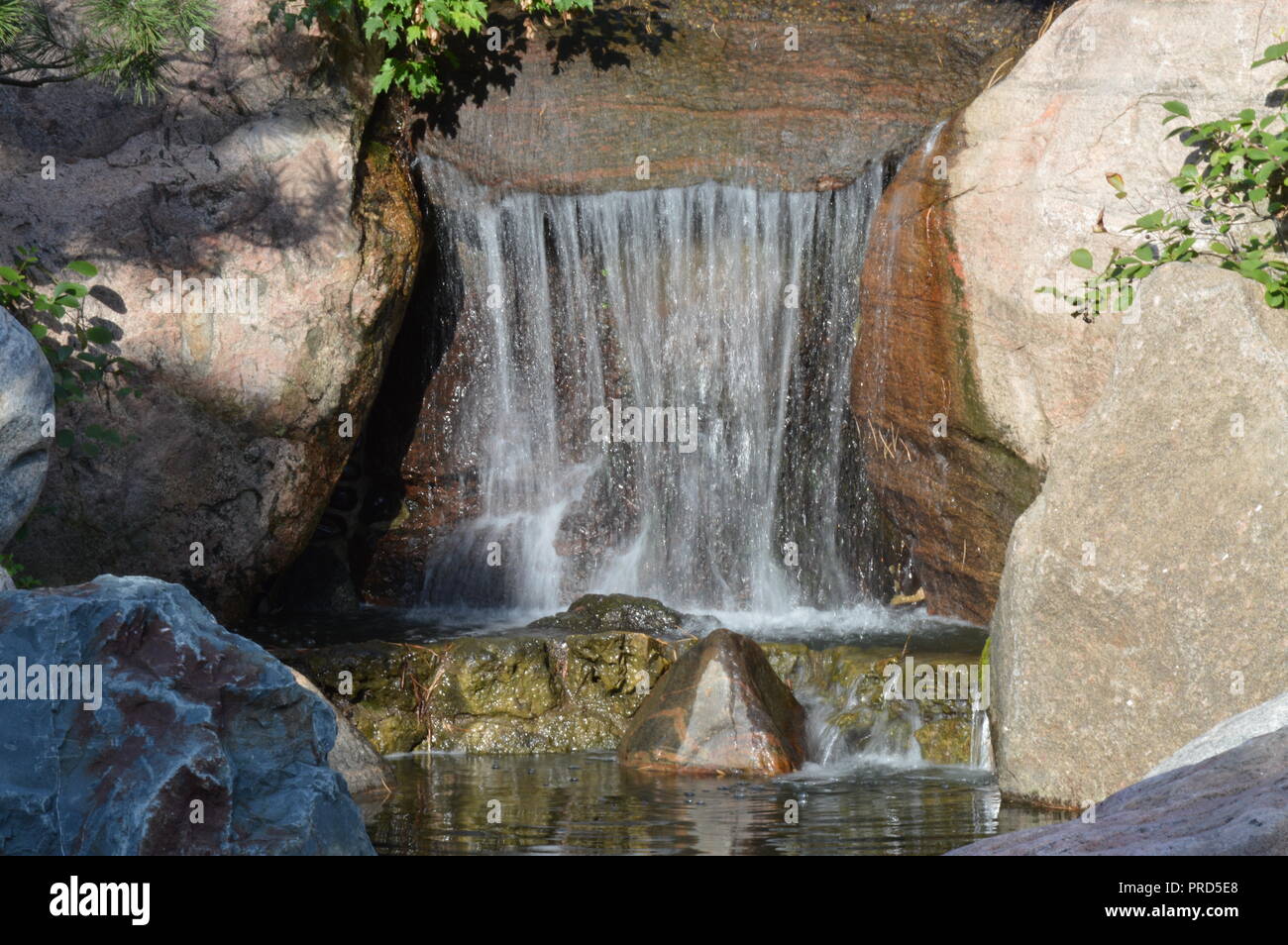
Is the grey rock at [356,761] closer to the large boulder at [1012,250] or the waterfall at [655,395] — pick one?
the waterfall at [655,395]

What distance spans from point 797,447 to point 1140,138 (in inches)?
116

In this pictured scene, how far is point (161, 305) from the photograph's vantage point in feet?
26.8

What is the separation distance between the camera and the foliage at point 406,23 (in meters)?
8.60

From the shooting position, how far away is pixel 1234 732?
3479mm

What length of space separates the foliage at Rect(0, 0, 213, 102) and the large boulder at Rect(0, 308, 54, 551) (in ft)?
5.16

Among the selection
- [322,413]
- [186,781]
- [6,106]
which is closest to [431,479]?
[322,413]

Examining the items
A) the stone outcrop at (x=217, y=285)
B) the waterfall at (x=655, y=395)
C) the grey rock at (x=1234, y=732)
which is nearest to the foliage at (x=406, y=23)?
the stone outcrop at (x=217, y=285)

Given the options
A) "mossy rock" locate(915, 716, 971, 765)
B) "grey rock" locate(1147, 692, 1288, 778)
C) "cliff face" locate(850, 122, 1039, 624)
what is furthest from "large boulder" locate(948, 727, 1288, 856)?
"cliff face" locate(850, 122, 1039, 624)

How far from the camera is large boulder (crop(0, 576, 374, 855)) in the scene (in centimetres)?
346

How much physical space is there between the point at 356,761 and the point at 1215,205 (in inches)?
208

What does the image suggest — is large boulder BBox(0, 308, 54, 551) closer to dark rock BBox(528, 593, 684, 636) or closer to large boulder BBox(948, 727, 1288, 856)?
dark rock BBox(528, 593, 684, 636)

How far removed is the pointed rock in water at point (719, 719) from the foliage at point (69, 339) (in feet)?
10.7

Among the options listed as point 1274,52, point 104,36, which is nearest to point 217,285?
point 104,36
